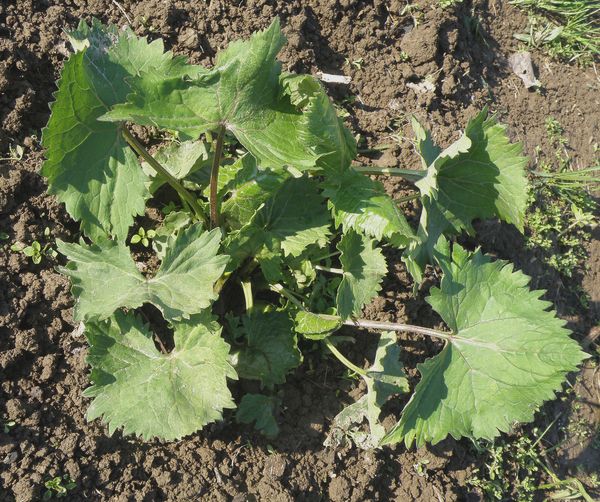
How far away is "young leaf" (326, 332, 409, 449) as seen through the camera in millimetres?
2963

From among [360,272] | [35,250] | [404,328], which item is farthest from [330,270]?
[35,250]

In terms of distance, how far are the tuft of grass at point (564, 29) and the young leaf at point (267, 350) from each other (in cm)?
276

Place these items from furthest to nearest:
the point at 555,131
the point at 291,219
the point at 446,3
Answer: the point at 555,131 < the point at 446,3 < the point at 291,219

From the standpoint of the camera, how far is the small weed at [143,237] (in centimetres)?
298

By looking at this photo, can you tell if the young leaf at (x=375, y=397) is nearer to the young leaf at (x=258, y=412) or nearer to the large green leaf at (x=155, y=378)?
the young leaf at (x=258, y=412)

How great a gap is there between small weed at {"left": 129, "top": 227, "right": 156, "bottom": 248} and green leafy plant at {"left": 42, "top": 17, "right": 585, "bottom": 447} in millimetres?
52

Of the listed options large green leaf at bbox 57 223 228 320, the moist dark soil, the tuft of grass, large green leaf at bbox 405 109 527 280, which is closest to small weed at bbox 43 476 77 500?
the moist dark soil

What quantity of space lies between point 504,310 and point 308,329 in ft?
2.88

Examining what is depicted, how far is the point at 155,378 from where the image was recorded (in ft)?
8.49

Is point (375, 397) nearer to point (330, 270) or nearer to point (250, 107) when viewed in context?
point (330, 270)

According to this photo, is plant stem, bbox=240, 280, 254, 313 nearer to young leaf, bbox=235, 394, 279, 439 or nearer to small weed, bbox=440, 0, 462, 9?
young leaf, bbox=235, 394, 279, 439

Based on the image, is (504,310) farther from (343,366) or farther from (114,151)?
(114,151)

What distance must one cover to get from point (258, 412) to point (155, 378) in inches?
22.0

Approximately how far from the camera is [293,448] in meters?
3.04
